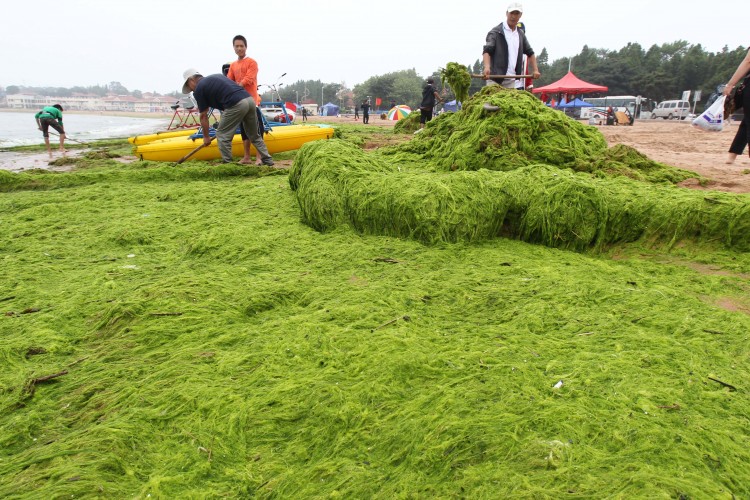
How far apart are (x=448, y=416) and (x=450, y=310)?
94cm

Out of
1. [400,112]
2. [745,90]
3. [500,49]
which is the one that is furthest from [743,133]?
[400,112]

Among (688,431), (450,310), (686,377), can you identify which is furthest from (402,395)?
(686,377)

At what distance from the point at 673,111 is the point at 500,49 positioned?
42.3 metres

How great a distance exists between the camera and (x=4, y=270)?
332 cm

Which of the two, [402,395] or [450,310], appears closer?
[402,395]

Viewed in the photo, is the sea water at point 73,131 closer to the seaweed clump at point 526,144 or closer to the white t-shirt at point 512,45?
the white t-shirt at point 512,45

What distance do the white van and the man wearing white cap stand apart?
40.8 m

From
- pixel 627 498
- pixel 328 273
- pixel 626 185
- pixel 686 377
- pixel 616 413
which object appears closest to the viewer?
pixel 627 498

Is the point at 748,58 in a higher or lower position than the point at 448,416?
higher

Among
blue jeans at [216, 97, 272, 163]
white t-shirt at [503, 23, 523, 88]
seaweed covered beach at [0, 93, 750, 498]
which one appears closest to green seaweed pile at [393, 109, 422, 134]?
blue jeans at [216, 97, 272, 163]

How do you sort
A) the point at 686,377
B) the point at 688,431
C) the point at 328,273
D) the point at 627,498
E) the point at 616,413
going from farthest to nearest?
the point at 328,273 → the point at 686,377 → the point at 616,413 → the point at 688,431 → the point at 627,498

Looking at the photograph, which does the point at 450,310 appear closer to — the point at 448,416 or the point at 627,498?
the point at 448,416

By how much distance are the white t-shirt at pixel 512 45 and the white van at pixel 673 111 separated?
4089 centimetres

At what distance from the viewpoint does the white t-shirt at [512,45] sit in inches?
260
